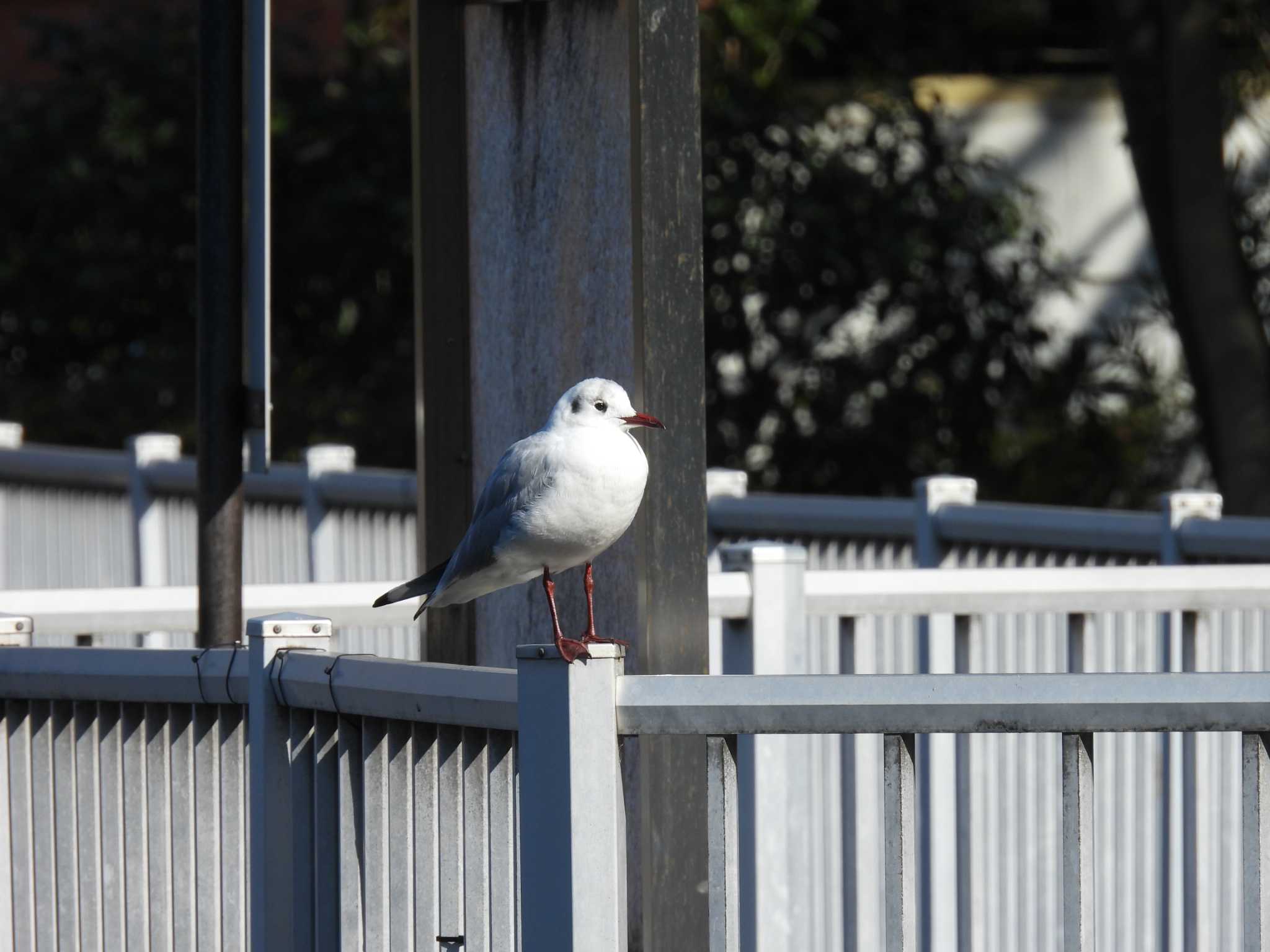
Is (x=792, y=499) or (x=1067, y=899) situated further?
(x=792, y=499)

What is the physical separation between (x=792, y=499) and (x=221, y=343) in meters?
3.00

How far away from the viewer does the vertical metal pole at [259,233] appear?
3461 millimetres

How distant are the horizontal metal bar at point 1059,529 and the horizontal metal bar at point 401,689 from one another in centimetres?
301

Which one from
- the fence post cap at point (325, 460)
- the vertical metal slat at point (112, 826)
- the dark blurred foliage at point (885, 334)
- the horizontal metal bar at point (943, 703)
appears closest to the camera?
the horizontal metal bar at point (943, 703)

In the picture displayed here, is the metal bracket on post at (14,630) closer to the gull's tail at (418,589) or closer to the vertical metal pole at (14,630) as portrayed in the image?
the vertical metal pole at (14,630)

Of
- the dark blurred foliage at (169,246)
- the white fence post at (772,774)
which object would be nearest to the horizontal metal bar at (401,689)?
the white fence post at (772,774)

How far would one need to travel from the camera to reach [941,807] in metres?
4.34

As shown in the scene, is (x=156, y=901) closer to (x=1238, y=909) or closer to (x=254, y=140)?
(x=254, y=140)

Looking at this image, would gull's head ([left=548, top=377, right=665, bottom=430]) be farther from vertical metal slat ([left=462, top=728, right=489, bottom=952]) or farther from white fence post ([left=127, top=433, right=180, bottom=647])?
white fence post ([left=127, top=433, right=180, bottom=647])

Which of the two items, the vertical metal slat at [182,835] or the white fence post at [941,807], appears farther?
the white fence post at [941,807]

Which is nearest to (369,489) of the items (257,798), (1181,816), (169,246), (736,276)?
(1181,816)

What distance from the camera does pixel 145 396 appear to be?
12672 millimetres

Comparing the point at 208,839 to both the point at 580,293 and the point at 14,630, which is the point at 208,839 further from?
the point at 580,293

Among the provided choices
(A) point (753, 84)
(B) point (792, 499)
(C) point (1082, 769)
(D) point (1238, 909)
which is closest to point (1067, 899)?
(C) point (1082, 769)
